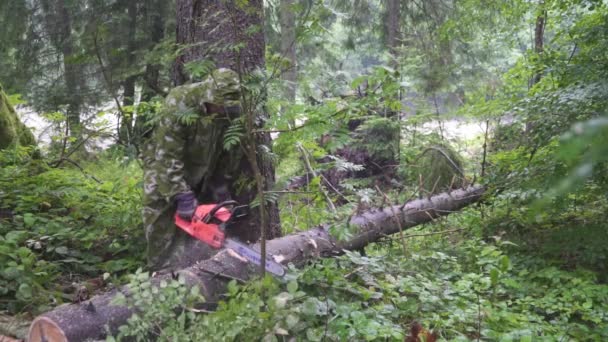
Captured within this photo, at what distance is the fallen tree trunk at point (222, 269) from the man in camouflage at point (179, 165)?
501 millimetres

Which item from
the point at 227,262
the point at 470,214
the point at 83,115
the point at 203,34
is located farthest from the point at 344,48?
the point at 227,262

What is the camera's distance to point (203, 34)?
4281 mm

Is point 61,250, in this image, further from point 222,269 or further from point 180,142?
point 222,269

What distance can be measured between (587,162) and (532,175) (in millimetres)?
3994

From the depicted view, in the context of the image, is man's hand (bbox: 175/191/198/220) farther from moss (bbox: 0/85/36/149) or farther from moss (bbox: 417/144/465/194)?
moss (bbox: 417/144/465/194)

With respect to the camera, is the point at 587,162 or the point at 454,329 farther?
the point at 454,329

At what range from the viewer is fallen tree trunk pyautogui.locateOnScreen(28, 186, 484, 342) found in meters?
2.55

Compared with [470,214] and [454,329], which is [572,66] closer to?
[470,214]

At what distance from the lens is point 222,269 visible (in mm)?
3188

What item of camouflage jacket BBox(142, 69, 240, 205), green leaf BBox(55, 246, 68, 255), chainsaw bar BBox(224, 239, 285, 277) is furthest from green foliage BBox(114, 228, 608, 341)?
green leaf BBox(55, 246, 68, 255)

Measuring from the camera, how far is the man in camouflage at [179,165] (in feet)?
11.9

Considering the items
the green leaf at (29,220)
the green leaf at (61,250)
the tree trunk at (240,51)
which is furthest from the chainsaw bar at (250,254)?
the green leaf at (29,220)

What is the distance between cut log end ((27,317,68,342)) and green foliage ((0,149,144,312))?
0.57 meters

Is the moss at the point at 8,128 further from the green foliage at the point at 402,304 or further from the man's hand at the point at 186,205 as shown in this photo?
the green foliage at the point at 402,304
